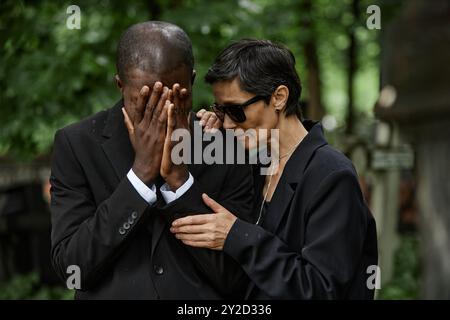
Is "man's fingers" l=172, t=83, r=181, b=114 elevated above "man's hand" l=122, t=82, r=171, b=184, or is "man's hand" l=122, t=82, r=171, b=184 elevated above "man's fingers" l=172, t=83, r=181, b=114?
"man's fingers" l=172, t=83, r=181, b=114

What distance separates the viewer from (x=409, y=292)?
8.41m

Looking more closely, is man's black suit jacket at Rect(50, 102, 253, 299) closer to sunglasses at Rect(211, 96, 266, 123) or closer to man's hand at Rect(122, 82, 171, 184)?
man's hand at Rect(122, 82, 171, 184)

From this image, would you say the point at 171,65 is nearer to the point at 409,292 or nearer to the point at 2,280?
the point at 409,292

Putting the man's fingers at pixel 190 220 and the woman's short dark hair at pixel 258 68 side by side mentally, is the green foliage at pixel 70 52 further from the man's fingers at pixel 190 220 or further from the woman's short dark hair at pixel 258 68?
the man's fingers at pixel 190 220

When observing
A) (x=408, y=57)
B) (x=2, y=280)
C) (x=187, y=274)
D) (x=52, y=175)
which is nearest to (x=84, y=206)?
(x=52, y=175)

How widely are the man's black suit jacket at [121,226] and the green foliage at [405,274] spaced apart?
198 inches

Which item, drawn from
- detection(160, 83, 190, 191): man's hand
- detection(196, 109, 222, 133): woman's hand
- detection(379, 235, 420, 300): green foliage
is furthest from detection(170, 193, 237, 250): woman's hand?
detection(379, 235, 420, 300): green foliage

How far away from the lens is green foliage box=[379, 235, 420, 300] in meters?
8.05

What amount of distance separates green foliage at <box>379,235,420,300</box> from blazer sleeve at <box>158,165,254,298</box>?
4927 mm

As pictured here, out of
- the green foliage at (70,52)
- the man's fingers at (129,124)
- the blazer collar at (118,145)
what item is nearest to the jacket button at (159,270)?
the blazer collar at (118,145)

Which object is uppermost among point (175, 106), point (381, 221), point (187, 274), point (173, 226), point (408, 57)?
point (408, 57)

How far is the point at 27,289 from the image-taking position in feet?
27.3

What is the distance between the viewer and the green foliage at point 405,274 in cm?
805

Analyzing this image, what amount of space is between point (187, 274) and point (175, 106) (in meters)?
0.60
